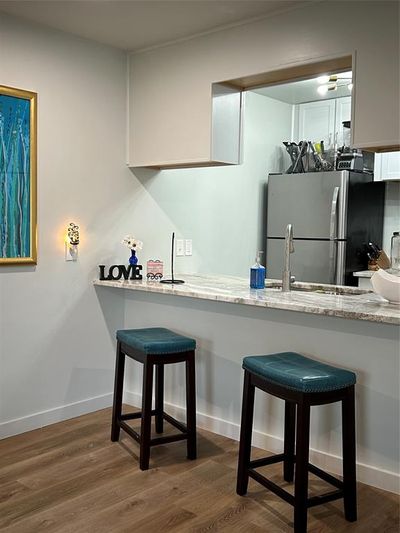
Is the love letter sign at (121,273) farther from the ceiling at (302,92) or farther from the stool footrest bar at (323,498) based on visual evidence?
the stool footrest bar at (323,498)

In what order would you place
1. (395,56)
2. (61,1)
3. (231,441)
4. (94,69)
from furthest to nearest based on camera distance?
(94,69), (231,441), (61,1), (395,56)

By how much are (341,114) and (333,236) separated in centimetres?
119

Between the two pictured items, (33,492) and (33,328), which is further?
(33,328)

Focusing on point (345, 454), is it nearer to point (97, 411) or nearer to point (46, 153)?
point (97, 411)

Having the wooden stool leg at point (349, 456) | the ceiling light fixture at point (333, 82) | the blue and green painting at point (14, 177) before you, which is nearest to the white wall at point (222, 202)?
the ceiling light fixture at point (333, 82)

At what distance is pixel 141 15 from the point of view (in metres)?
3.10

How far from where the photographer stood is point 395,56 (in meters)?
2.64

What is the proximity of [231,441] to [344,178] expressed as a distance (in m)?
2.28

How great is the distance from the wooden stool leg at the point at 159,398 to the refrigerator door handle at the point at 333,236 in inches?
70.5

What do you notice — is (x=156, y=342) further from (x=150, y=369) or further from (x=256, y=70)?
(x=256, y=70)

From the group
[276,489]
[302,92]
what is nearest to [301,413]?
[276,489]

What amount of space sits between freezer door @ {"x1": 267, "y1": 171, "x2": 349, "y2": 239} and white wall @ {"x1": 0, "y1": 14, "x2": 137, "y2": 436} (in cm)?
151

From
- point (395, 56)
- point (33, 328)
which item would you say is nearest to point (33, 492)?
point (33, 328)

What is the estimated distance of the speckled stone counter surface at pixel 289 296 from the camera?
2539mm
